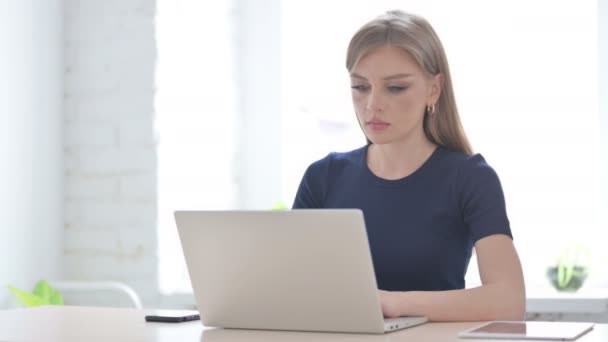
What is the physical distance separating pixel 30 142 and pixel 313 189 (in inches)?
40.4

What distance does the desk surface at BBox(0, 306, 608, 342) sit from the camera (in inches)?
61.8

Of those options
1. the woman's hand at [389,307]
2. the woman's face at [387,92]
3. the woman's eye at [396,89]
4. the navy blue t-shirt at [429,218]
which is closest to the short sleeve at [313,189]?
the navy blue t-shirt at [429,218]

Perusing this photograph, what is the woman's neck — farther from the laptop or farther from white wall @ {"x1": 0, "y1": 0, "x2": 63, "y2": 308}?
white wall @ {"x1": 0, "y1": 0, "x2": 63, "y2": 308}

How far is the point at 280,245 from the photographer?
5.21 feet

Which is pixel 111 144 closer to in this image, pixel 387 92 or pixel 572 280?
pixel 387 92

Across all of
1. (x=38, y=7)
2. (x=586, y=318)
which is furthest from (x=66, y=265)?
(x=586, y=318)

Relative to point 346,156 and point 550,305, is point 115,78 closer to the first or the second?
point 346,156

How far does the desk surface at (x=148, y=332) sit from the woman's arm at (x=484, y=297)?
4 cm

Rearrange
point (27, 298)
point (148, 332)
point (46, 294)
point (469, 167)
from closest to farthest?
point (148, 332) < point (469, 167) < point (27, 298) < point (46, 294)

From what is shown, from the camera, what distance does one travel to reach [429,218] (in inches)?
84.4

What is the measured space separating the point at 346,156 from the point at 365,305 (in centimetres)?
81

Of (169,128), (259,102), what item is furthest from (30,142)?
(259,102)

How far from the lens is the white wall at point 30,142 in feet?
9.34

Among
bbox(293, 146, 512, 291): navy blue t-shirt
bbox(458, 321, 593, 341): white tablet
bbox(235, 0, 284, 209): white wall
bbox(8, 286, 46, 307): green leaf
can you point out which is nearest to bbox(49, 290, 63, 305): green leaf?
bbox(8, 286, 46, 307): green leaf
